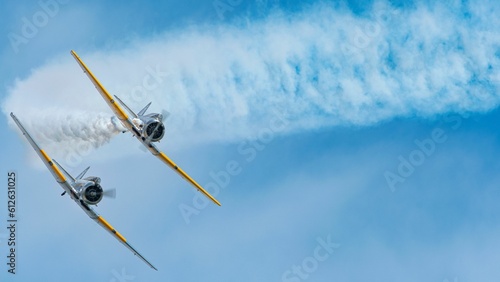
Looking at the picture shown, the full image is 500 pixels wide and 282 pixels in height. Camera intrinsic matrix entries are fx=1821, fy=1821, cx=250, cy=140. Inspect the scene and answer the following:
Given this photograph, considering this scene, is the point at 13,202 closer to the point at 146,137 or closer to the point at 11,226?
the point at 11,226

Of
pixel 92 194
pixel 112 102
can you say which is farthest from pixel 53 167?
pixel 112 102

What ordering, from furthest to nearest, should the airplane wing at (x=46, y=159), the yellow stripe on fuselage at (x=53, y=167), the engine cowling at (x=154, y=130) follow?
the engine cowling at (x=154, y=130)
the yellow stripe on fuselage at (x=53, y=167)
the airplane wing at (x=46, y=159)

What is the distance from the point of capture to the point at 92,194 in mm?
166500

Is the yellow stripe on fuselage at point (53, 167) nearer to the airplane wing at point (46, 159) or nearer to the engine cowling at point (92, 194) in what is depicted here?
the airplane wing at point (46, 159)

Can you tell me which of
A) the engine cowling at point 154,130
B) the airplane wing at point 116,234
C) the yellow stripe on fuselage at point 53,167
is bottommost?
the airplane wing at point 116,234

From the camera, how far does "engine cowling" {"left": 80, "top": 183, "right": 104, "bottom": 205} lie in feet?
546

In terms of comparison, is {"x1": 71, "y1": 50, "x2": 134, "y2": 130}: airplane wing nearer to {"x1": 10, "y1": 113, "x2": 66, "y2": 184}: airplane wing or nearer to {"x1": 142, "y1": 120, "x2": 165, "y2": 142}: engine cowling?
{"x1": 142, "y1": 120, "x2": 165, "y2": 142}: engine cowling

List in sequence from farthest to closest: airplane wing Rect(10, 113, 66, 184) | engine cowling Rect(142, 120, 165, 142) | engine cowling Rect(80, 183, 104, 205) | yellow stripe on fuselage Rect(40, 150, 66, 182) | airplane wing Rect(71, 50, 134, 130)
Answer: airplane wing Rect(71, 50, 134, 130), engine cowling Rect(142, 120, 165, 142), engine cowling Rect(80, 183, 104, 205), yellow stripe on fuselage Rect(40, 150, 66, 182), airplane wing Rect(10, 113, 66, 184)

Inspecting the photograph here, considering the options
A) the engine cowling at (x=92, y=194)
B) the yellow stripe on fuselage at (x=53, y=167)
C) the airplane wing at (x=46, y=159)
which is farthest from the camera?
the engine cowling at (x=92, y=194)

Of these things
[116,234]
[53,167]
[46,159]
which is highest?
[46,159]

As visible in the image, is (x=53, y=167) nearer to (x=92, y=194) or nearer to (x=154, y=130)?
(x=92, y=194)

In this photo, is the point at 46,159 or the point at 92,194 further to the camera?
Answer: the point at 92,194

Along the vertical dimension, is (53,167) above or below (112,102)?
below

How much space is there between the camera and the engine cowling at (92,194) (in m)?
166
